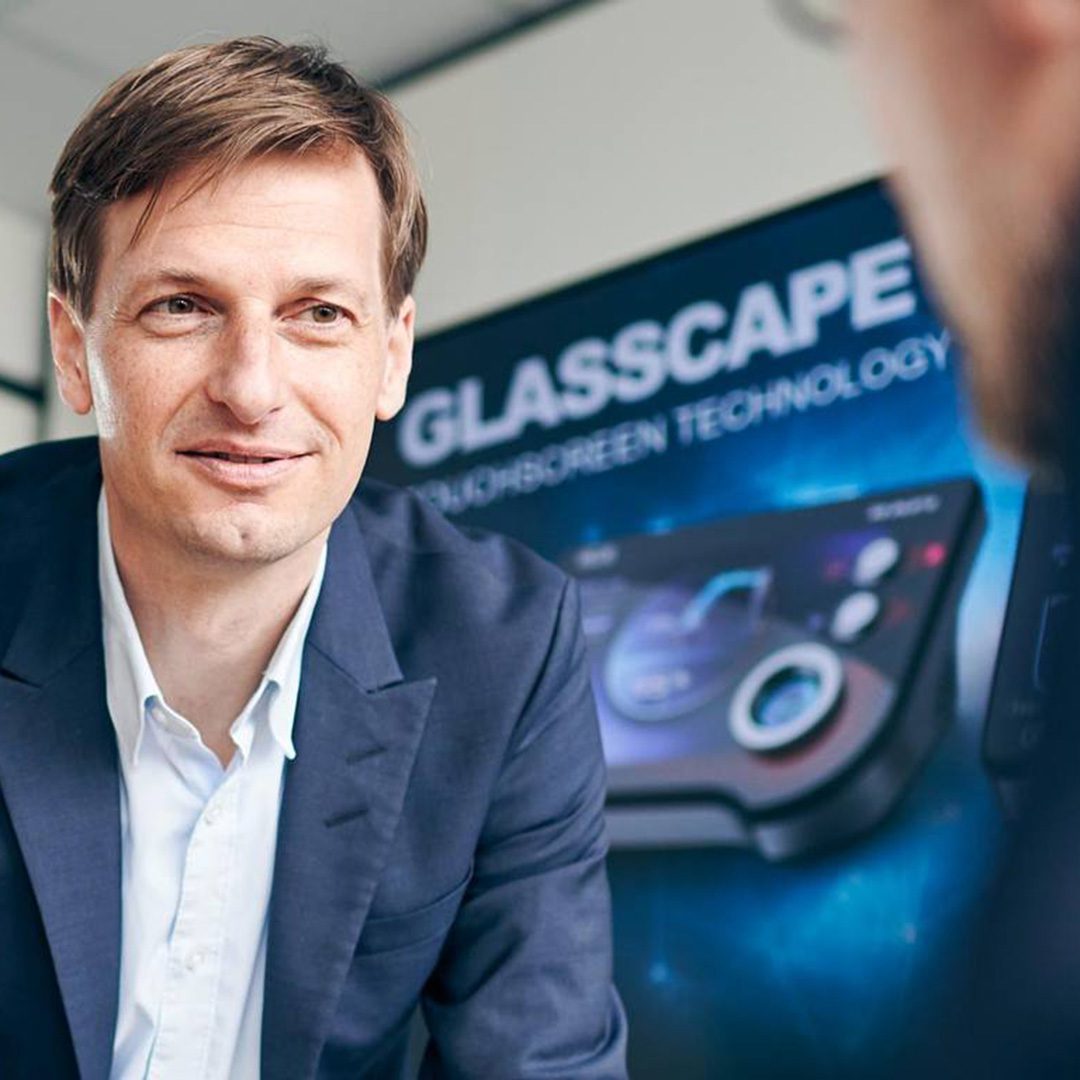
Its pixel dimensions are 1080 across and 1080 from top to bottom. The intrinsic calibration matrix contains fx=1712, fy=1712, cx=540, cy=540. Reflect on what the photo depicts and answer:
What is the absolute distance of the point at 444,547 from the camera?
117cm

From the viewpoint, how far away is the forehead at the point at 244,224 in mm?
1008

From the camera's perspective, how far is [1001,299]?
190mm

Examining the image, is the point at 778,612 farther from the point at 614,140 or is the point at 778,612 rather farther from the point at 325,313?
the point at 325,313

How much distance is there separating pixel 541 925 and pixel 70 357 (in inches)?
19.2

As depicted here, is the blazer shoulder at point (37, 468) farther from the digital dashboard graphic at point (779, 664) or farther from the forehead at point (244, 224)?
the digital dashboard graphic at point (779, 664)

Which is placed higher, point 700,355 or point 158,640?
point 700,355

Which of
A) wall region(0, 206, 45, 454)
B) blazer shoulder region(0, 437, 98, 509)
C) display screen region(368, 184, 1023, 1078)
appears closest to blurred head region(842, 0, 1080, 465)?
blazer shoulder region(0, 437, 98, 509)

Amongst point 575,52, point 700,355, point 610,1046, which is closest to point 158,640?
point 610,1046

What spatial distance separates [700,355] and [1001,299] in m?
2.35

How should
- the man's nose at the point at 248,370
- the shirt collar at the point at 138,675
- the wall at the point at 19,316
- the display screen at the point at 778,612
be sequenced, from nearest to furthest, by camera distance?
1. the man's nose at the point at 248,370
2. the shirt collar at the point at 138,675
3. the display screen at the point at 778,612
4. the wall at the point at 19,316

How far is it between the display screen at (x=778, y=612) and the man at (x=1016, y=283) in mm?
1870

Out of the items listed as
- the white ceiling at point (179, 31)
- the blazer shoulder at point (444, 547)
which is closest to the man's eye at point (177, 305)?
the blazer shoulder at point (444, 547)

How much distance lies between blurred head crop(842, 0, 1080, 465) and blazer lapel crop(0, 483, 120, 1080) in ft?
2.94

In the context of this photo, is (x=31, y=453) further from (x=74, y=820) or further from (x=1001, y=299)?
(x=1001, y=299)
